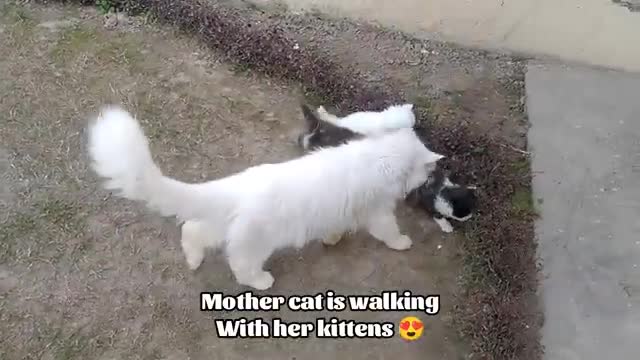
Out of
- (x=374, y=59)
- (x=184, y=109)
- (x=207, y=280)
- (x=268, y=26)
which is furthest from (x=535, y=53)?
(x=207, y=280)

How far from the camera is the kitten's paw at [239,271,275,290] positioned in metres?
3.47

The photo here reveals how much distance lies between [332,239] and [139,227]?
0.92 metres

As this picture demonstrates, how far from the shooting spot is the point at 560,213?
3.70 meters

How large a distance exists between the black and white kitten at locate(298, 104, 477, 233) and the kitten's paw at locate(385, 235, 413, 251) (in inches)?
7.6

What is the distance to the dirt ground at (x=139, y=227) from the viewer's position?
132 inches

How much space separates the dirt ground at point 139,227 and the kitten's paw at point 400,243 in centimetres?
4

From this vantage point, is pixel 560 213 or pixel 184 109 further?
pixel 184 109

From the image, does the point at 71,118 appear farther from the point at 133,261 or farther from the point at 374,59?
the point at 374,59

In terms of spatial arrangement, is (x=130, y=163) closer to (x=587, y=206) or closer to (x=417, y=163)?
(x=417, y=163)

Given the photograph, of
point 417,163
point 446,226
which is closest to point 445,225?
point 446,226

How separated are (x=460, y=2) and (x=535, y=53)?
0.59 m

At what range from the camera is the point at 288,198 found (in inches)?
125

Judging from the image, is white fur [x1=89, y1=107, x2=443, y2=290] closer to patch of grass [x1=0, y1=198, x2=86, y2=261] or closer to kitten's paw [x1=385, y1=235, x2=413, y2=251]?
kitten's paw [x1=385, y1=235, x2=413, y2=251]

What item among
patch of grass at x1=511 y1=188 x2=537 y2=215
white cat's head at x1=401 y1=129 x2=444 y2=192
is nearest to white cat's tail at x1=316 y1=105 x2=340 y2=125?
white cat's head at x1=401 y1=129 x2=444 y2=192
